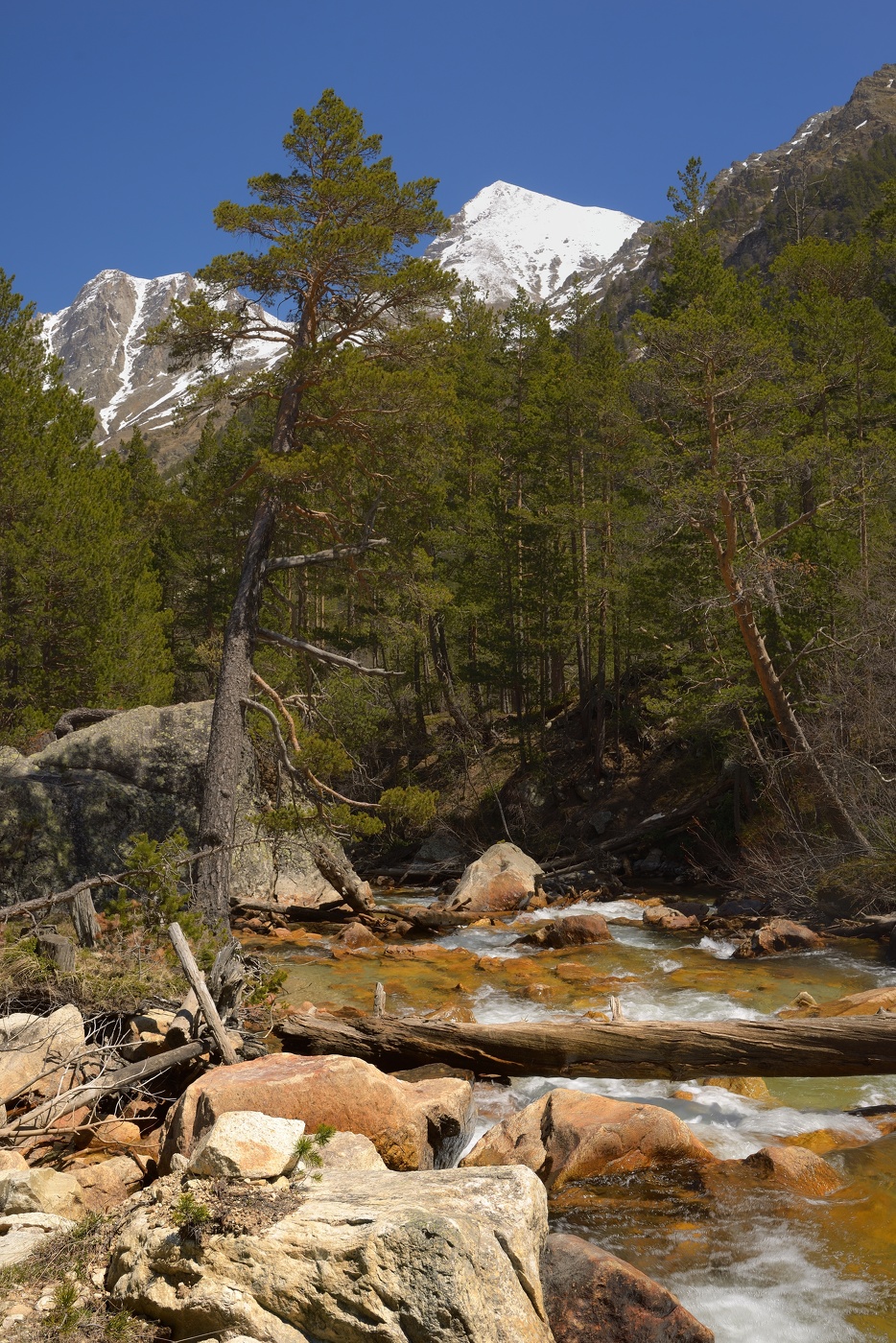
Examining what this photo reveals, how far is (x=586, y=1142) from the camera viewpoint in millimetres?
5703

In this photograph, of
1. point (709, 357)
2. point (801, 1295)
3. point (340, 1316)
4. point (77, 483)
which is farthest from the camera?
point (77, 483)

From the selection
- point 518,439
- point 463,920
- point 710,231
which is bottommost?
point 463,920

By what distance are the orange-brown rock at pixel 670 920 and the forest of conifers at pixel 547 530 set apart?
8.18 ft

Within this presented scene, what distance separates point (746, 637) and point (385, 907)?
7256mm

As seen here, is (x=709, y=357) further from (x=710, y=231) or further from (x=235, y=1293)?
(x=235, y=1293)

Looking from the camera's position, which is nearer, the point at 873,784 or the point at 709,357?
the point at 873,784

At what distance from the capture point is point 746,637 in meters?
13.2

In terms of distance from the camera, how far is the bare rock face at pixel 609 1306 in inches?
151

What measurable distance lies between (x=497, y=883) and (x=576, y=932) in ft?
12.1

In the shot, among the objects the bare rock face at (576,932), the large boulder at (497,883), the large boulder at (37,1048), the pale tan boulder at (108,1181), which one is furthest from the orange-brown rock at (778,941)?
the pale tan boulder at (108,1181)

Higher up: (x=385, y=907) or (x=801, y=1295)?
(x=801, y=1295)

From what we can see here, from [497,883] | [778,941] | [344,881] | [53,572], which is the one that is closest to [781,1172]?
[778,941]

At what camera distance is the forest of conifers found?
11.6m

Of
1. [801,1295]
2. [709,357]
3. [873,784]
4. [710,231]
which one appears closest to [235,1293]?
[801,1295]
